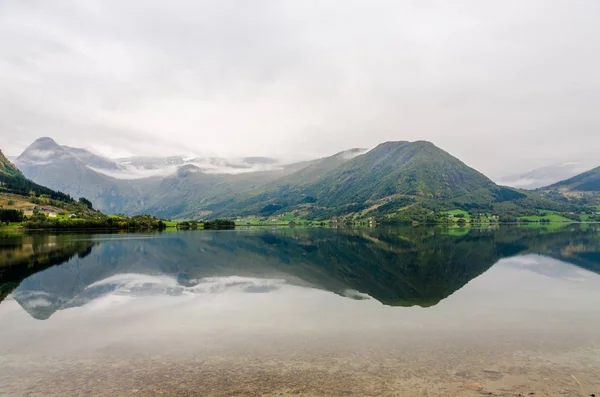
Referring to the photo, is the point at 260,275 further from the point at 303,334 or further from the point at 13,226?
the point at 13,226

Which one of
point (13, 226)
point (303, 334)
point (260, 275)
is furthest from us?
→ point (13, 226)

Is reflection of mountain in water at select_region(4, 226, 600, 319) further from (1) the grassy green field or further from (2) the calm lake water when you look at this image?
(1) the grassy green field

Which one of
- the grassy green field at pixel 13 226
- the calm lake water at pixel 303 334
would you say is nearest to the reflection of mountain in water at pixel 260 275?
the calm lake water at pixel 303 334

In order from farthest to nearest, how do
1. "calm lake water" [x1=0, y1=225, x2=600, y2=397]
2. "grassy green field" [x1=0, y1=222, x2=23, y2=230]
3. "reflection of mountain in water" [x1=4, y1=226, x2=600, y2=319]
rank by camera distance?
"grassy green field" [x1=0, y1=222, x2=23, y2=230], "reflection of mountain in water" [x1=4, y1=226, x2=600, y2=319], "calm lake water" [x1=0, y1=225, x2=600, y2=397]

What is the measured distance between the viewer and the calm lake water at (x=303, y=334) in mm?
14711

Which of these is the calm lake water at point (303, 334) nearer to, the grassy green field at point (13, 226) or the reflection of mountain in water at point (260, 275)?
the reflection of mountain in water at point (260, 275)

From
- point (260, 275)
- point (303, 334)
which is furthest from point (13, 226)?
point (303, 334)

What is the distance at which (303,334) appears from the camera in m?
21.2

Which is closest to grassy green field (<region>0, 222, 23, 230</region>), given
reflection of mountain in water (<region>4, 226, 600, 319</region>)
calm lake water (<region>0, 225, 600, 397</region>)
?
reflection of mountain in water (<region>4, 226, 600, 319</region>)

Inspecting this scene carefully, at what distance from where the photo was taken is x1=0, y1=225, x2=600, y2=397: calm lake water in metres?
14.7

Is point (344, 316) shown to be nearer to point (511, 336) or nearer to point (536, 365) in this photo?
point (511, 336)

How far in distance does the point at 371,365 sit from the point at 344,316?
8854mm

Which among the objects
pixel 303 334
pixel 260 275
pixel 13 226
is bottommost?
pixel 260 275

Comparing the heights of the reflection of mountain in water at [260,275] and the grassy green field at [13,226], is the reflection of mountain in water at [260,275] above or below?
below
